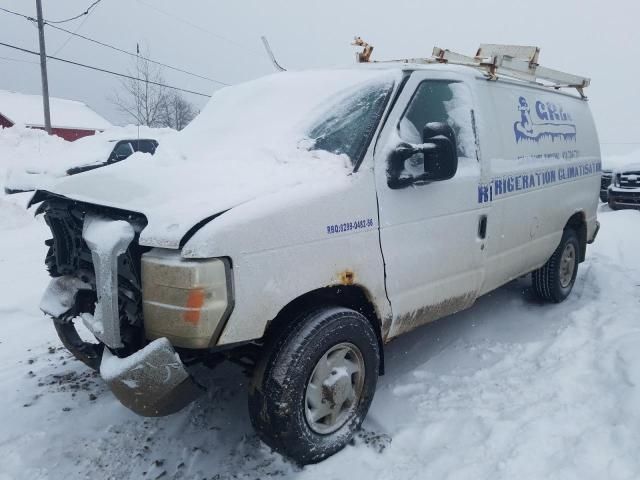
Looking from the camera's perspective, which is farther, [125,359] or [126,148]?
[126,148]

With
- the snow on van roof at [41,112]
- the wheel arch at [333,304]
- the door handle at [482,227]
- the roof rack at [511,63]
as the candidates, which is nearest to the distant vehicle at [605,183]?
the roof rack at [511,63]

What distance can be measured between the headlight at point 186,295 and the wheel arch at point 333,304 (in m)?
0.31

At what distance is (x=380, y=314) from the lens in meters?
2.96

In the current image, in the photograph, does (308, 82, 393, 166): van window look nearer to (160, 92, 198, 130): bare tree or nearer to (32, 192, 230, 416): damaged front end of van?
(32, 192, 230, 416): damaged front end of van

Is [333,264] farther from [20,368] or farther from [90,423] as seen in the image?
[20,368]

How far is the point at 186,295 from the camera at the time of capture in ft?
7.25

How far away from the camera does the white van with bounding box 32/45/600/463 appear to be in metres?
2.29

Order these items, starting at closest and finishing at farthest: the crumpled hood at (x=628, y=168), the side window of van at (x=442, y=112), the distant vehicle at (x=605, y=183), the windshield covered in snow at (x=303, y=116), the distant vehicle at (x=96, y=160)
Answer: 1. the windshield covered in snow at (x=303, y=116)
2. the side window of van at (x=442, y=112)
3. the distant vehicle at (x=96, y=160)
4. the crumpled hood at (x=628, y=168)
5. the distant vehicle at (x=605, y=183)

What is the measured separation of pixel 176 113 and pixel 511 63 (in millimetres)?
52522

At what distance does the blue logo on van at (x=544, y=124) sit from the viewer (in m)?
4.16

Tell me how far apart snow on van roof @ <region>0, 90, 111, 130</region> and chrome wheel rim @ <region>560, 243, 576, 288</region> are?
4401cm

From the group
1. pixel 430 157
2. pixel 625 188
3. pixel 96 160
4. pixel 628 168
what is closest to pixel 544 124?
pixel 430 157

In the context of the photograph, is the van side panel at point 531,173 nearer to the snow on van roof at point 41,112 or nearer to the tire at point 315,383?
the tire at point 315,383

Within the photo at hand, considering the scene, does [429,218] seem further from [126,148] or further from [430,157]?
[126,148]
